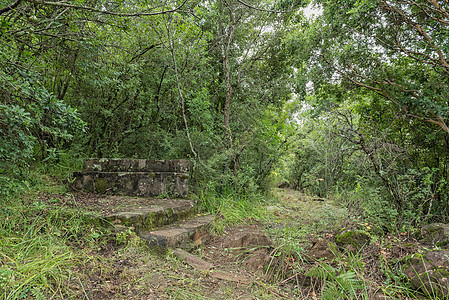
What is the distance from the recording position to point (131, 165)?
409 centimetres

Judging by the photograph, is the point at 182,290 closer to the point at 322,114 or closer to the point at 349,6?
the point at 322,114

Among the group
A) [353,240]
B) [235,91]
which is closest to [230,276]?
[353,240]

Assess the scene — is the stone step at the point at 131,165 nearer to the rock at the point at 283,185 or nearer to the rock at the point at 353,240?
the rock at the point at 353,240

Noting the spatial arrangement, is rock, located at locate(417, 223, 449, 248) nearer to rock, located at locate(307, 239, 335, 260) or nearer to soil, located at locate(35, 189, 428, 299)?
soil, located at locate(35, 189, 428, 299)

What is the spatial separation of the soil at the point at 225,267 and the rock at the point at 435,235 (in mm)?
166

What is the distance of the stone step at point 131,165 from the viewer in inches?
156

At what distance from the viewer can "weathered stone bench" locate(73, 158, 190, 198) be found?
156 inches

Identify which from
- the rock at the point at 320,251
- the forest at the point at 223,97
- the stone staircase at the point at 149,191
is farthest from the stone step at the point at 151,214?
the rock at the point at 320,251

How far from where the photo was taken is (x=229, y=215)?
4207 mm

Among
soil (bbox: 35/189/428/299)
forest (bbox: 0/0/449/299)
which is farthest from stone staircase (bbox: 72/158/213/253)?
forest (bbox: 0/0/449/299)

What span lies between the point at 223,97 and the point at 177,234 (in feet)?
14.0

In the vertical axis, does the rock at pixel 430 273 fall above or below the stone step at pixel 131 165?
below

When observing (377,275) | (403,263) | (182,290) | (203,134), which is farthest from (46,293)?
(203,134)

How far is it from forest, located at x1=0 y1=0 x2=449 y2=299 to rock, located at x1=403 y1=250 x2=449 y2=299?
0.68m
